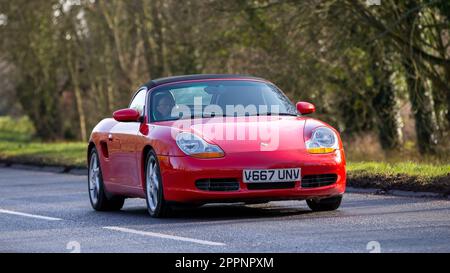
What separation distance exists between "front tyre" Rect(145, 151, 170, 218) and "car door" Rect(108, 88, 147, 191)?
0.41 metres

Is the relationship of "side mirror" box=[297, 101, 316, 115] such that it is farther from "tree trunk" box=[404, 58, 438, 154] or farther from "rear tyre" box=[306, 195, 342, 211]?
"tree trunk" box=[404, 58, 438, 154]

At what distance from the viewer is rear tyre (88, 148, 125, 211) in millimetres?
14594

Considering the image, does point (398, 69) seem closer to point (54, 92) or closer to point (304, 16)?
point (304, 16)

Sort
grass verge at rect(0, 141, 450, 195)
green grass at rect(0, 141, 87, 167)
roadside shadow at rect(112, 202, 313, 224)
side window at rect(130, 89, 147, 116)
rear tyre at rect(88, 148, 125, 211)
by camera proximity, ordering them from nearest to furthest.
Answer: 1. roadside shadow at rect(112, 202, 313, 224)
2. side window at rect(130, 89, 147, 116)
3. rear tyre at rect(88, 148, 125, 211)
4. grass verge at rect(0, 141, 450, 195)
5. green grass at rect(0, 141, 87, 167)

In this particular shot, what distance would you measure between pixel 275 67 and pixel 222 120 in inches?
642

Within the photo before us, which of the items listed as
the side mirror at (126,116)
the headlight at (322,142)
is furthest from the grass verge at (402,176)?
the side mirror at (126,116)

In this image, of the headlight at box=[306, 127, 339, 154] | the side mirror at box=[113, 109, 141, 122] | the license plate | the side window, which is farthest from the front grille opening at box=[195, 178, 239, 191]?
the side window

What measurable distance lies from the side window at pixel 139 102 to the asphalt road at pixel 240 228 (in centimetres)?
120

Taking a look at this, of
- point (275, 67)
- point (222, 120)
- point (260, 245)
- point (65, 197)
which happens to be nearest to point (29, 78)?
point (275, 67)

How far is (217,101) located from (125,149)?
1.25m

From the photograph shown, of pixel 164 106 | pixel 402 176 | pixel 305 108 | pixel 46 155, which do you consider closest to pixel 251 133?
pixel 305 108

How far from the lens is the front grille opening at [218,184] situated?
12.0 metres

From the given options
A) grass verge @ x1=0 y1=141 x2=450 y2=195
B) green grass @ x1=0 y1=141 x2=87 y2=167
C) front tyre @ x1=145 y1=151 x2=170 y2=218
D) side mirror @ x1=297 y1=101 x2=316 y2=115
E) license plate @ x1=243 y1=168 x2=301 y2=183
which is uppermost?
side mirror @ x1=297 y1=101 x2=316 y2=115
